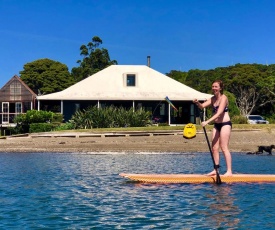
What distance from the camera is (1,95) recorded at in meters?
46.3

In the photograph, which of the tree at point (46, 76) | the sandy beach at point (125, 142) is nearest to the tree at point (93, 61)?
the tree at point (46, 76)

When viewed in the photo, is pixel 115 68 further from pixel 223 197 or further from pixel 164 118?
pixel 223 197

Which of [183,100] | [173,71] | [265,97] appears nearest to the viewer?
[183,100]

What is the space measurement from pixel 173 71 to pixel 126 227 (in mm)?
80586

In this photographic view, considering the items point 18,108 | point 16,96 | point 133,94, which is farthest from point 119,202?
point 18,108

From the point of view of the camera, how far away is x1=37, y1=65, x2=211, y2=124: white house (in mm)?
41812

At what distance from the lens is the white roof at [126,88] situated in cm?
4184

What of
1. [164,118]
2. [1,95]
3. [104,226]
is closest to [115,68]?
[164,118]

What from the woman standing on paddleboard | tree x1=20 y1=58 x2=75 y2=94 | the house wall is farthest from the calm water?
tree x1=20 y1=58 x2=75 y2=94

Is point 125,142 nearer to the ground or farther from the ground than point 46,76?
nearer to the ground

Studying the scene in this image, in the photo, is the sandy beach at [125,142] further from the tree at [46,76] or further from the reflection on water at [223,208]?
the tree at [46,76]

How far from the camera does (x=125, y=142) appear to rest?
26719 mm

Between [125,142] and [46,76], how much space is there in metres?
45.8

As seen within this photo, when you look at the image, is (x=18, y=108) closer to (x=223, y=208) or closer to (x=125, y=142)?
(x=125, y=142)
